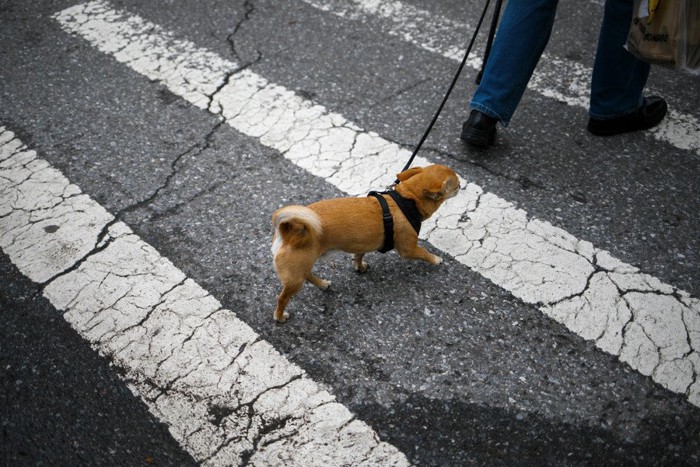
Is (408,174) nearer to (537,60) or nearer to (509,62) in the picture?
(509,62)

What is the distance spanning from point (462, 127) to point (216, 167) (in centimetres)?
165

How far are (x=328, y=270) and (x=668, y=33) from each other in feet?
6.86

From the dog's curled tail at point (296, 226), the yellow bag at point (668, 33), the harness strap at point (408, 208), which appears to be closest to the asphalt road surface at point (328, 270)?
the harness strap at point (408, 208)

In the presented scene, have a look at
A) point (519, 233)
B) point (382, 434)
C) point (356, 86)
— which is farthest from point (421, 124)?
point (382, 434)

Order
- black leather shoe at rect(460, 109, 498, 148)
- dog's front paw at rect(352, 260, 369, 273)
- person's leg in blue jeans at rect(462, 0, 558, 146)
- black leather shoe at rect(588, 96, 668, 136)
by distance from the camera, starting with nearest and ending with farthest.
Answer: dog's front paw at rect(352, 260, 369, 273) < person's leg in blue jeans at rect(462, 0, 558, 146) < black leather shoe at rect(460, 109, 498, 148) < black leather shoe at rect(588, 96, 668, 136)

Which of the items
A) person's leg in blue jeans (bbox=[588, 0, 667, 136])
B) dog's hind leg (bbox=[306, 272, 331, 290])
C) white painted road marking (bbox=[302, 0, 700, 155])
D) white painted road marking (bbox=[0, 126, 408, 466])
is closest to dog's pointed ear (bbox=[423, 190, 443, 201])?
dog's hind leg (bbox=[306, 272, 331, 290])

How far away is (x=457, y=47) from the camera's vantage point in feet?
13.8

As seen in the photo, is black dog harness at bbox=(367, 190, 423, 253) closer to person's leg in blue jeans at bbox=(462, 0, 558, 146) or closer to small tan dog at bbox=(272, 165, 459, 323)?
small tan dog at bbox=(272, 165, 459, 323)

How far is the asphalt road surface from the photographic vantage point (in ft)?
6.95

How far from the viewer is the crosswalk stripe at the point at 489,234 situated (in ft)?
7.78

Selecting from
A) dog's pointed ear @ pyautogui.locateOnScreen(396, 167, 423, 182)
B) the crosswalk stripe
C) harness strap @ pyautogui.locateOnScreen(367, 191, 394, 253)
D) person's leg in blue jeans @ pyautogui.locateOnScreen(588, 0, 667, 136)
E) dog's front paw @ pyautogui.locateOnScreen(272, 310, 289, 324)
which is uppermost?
person's leg in blue jeans @ pyautogui.locateOnScreen(588, 0, 667, 136)

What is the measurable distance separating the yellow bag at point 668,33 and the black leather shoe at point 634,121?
68 cm

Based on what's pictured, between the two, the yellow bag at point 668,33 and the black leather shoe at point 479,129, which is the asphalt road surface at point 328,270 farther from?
the yellow bag at point 668,33

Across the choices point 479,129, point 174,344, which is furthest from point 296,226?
point 479,129
